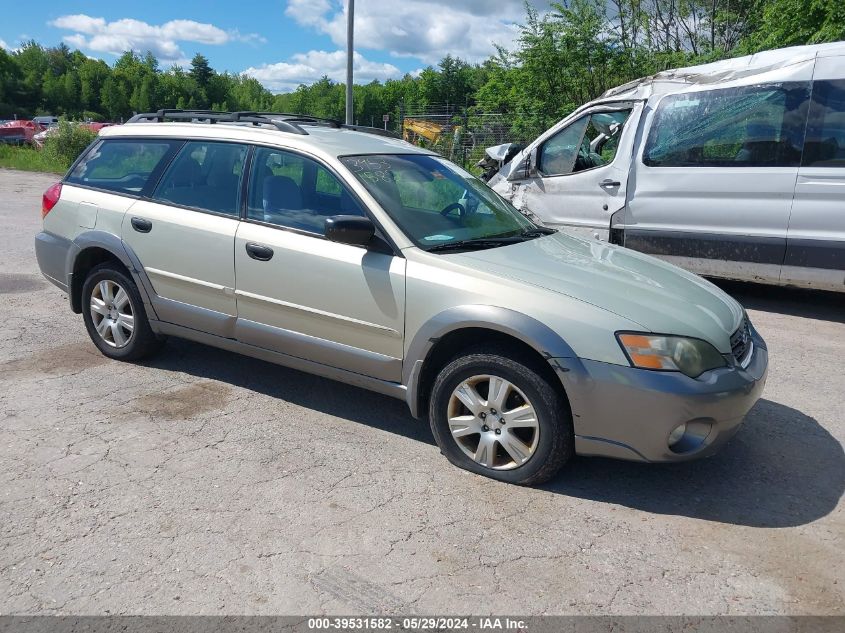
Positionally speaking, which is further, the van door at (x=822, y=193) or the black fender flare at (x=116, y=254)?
the van door at (x=822, y=193)

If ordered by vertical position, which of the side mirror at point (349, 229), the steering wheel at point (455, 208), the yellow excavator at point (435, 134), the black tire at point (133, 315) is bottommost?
the black tire at point (133, 315)

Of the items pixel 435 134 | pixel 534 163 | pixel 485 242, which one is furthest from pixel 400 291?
pixel 435 134

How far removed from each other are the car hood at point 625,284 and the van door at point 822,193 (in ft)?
10.1

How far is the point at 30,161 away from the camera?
25.3 metres

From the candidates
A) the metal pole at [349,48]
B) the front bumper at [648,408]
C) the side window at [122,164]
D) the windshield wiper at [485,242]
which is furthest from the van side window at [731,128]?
the metal pole at [349,48]

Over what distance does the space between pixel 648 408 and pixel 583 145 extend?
5.56m

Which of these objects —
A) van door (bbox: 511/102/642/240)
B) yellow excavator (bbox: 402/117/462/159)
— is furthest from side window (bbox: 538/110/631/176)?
yellow excavator (bbox: 402/117/462/159)

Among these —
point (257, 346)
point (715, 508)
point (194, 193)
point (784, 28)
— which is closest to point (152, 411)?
point (257, 346)

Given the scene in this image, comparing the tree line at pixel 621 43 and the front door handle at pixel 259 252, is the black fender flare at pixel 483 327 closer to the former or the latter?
the front door handle at pixel 259 252

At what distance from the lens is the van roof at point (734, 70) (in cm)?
671

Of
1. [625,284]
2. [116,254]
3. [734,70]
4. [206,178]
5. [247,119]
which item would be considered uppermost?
[734,70]

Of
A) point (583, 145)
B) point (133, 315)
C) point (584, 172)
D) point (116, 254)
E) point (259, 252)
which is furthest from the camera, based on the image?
point (583, 145)

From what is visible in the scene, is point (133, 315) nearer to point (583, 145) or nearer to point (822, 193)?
point (583, 145)

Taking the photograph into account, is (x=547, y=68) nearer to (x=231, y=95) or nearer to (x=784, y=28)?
(x=784, y=28)
